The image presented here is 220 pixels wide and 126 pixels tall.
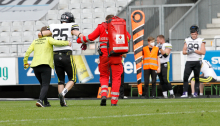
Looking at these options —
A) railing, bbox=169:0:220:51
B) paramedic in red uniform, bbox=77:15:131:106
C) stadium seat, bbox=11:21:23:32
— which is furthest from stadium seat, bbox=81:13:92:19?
paramedic in red uniform, bbox=77:15:131:106

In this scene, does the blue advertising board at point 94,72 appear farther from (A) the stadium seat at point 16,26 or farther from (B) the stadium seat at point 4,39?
(A) the stadium seat at point 16,26

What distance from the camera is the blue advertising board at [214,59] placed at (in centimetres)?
1362

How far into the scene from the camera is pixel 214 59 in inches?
538

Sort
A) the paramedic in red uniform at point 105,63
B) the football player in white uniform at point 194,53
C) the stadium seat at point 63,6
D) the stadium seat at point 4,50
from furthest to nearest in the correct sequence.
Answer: the stadium seat at point 63,6, the stadium seat at point 4,50, the football player in white uniform at point 194,53, the paramedic in red uniform at point 105,63

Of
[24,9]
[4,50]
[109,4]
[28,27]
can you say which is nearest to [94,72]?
[4,50]

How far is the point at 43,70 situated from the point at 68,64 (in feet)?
1.69

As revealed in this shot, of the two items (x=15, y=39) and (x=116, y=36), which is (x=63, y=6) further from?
(x=116, y=36)

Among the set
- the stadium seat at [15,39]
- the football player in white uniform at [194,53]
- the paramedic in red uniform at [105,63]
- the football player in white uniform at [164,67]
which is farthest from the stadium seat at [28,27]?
the paramedic in red uniform at [105,63]

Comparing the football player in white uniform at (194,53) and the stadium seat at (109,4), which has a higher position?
the stadium seat at (109,4)

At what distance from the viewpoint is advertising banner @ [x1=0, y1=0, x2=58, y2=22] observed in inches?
822

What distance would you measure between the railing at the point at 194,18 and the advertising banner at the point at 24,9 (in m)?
8.06

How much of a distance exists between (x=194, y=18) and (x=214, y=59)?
3.69m

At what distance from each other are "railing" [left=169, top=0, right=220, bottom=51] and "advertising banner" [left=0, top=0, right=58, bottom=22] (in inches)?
317

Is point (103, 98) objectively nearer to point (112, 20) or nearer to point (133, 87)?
point (112, 20)
